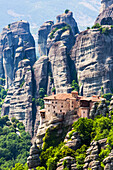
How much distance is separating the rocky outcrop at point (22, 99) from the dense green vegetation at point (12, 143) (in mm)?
3912

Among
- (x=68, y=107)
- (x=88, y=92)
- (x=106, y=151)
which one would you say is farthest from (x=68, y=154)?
(x=88, y=92)

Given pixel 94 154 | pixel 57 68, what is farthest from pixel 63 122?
pixel 57 68

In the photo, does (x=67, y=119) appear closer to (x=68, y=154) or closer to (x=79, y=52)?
(x=68, y=154)

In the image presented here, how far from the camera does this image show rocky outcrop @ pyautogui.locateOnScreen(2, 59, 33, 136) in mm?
181250

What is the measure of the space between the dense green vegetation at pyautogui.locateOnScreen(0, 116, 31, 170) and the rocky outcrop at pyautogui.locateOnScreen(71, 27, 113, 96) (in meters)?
32.2

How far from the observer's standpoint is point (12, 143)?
523 ft

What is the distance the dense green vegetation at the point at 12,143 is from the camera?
151000mm

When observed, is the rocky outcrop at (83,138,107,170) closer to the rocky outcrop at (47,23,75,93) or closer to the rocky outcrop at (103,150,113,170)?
the rocky outcrop at (103,150,113,170)

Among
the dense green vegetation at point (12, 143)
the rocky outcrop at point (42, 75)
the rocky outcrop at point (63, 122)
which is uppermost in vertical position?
the rocky outcrop at point (42, 75)

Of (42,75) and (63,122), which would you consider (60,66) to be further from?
(63,122)

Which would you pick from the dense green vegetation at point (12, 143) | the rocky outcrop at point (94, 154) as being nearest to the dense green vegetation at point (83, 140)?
the rocky outcrop at point (94, 154)

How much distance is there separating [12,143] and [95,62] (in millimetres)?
46641

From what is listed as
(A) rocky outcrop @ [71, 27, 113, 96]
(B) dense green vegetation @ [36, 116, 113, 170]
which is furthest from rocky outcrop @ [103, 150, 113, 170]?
(A) rocky outcrop @ [71, 27, 113, 96]

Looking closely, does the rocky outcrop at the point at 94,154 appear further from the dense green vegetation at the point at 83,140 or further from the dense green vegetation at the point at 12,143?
the dense green vegetation at the point at 12,143
